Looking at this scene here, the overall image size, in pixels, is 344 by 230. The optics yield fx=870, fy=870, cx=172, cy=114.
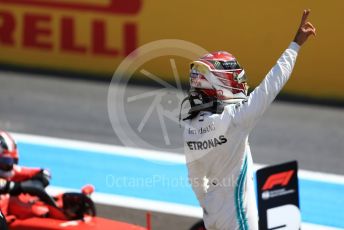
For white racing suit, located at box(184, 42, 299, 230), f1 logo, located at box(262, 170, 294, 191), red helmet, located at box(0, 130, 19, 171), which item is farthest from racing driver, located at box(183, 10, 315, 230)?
→ red helmet, located at box(0, 130, 19, 171)

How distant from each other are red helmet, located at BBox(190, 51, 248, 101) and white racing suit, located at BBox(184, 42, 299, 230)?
11 centimetres

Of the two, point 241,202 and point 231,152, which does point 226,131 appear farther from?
point 241,202

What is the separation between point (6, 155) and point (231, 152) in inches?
106

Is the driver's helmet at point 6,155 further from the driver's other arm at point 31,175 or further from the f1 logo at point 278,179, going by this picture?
the f1 logo at point 278,179

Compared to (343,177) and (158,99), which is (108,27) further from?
(343,177)

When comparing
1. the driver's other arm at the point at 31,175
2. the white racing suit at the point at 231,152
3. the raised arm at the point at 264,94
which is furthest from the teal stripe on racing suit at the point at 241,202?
the driver's other arm at the point at 31,175

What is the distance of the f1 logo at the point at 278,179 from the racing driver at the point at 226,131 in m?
1.15

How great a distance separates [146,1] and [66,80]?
1.84 meters

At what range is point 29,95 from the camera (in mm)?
13625

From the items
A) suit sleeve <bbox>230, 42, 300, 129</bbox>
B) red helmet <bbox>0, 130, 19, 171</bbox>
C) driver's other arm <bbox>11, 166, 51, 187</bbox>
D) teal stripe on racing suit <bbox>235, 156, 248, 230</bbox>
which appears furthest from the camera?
driver's other arm <bbox>11, 166, 51, 187</bbox>

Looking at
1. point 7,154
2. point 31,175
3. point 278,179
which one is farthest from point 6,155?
point 278,179

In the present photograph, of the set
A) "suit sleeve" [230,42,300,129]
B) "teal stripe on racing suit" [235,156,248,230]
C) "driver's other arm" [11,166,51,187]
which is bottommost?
"driver's other arm" [11,166,51,187]

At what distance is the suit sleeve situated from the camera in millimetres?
6129

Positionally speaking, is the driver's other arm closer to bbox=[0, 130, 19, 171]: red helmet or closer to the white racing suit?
bbox=[0, 130, 19, 171]: red helmet
